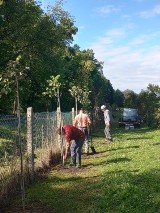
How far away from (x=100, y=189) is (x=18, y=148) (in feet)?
7.58

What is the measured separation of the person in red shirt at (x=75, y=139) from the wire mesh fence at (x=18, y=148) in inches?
35.3

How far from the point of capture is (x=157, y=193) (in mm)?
9203

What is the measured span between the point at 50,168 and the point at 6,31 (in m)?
20.5

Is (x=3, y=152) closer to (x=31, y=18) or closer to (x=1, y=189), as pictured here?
(x=1, y=189)

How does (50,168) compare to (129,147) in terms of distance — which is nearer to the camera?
(50,168)

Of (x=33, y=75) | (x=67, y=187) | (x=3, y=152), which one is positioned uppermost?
(x=33, y=75)

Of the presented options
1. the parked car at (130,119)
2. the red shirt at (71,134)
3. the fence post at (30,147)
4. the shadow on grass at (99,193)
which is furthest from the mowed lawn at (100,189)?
the parked car at (130,119)

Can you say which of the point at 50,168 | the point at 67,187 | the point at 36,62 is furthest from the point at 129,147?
the point at 36,62

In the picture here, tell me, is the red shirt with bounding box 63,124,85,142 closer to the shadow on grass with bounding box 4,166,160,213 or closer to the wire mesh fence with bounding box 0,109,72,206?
the wire mesh fence with bounding box 0,109,72,206

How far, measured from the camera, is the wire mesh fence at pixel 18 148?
32.2 feet

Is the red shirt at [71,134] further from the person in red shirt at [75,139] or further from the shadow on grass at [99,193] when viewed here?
the shadow on grass at [99,193]

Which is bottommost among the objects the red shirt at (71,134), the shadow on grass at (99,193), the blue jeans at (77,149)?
the shadow on grass at (99,193)

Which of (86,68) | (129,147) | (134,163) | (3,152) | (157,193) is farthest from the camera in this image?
(86,68)

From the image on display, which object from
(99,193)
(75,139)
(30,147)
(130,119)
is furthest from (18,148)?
(130,119)
